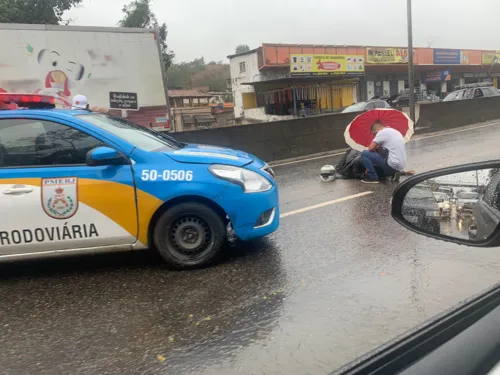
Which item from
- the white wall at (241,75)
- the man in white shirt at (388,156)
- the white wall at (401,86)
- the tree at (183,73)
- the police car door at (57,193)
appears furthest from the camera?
the tree at (183,73)

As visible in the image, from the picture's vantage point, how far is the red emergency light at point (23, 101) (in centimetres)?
→ 431

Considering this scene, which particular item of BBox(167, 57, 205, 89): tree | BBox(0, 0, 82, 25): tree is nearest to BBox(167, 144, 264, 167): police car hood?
BBox(0, 0, 82, 25): tree

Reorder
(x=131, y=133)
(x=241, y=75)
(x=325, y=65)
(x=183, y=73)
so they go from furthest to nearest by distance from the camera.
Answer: (x=183, y=73)
(x=241, y=75)
(x=325, y=65)
(x=131, y=133)

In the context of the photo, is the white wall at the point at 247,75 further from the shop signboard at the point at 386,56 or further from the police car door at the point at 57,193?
the police car door at the point at 57,193

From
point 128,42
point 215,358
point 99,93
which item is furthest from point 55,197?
point 128,42

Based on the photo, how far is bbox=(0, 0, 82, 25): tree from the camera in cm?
1775

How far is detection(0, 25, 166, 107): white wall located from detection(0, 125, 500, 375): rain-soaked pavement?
6912 mm

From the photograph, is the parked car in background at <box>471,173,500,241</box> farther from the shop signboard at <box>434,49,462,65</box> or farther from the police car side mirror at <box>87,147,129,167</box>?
the shop signboard at <box>434,49,462,65</box>

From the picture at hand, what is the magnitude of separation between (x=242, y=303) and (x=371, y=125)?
5954mm

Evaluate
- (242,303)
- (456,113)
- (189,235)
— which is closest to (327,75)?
(456,113)

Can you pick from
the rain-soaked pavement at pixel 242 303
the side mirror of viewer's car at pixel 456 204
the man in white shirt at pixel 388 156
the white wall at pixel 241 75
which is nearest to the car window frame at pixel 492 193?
the side mirror of viewer's car at pixel 456 204

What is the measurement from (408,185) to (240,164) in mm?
2291

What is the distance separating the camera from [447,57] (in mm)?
39094

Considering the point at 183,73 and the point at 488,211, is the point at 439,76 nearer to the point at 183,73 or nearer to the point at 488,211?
the point at 488,211
